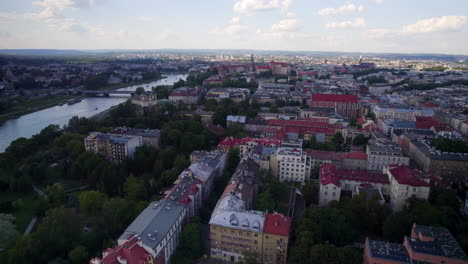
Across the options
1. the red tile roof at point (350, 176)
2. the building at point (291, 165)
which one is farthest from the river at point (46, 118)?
the red tile roof at point (350, 176)

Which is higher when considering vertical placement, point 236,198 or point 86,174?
point 236,198

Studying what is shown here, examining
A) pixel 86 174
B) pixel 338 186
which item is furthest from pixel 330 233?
pixel 86 174

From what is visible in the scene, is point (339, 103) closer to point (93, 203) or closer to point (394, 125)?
point (394, 125)

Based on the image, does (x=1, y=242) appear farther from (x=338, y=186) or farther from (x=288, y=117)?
(x=288, y=117)

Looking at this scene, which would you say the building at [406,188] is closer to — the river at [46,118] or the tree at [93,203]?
the tree at [93,203]

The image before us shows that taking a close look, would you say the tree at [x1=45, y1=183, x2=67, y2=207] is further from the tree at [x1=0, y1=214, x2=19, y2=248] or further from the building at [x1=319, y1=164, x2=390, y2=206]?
the building at [x1=319, y1=164, x2=390, y2=206]

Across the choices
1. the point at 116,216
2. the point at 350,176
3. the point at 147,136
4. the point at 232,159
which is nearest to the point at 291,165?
the point at 350,176
